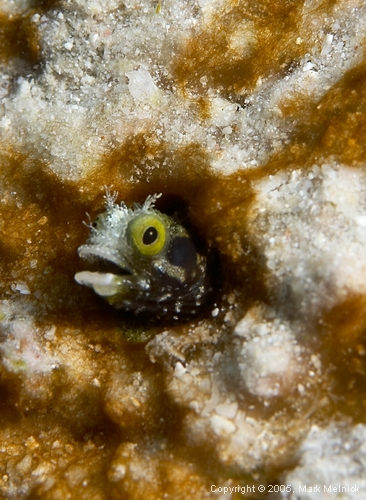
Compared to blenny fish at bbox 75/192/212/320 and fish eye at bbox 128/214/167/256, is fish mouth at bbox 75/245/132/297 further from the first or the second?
fish eye at bbox 128/214/167/256

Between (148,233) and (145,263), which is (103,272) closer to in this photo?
(145,263)

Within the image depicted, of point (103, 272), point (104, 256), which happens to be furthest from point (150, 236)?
point (103, 272)

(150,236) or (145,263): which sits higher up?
(150,236)

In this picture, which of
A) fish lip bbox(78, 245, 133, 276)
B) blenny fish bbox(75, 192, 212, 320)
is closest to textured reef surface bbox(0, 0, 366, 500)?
blenny fish bbox(75, 192, 212, 320)

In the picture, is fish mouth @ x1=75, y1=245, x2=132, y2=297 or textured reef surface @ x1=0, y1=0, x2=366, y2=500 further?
fish mouth @ x1=75, y1=245, x2=132, y2=297

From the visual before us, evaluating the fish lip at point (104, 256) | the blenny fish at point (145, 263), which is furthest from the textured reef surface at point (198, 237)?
the fish lip at point (104, 256)

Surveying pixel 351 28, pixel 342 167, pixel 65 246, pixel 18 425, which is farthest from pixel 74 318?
pixel 351 28

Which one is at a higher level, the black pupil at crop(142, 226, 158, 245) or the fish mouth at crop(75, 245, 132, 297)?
the black pupil at crop(142, 226, 158, 245)
